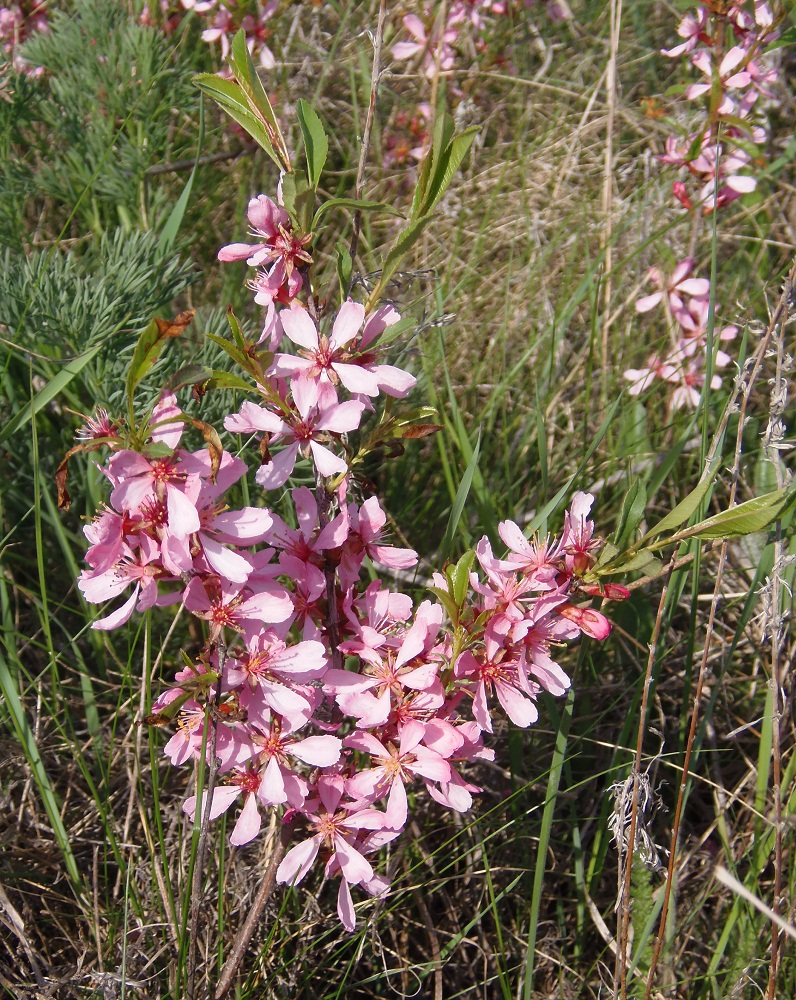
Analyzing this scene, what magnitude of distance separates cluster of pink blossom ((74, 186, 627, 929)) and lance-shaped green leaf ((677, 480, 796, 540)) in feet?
0.46

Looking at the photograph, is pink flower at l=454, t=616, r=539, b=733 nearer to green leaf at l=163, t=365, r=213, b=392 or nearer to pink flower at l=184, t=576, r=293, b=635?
pink flower at l=184, t=576, r=293, b=635

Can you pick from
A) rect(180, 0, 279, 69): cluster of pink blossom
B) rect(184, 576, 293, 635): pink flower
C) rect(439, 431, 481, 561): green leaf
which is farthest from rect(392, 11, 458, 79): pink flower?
rect(184, 576, 293, 635): pink flower

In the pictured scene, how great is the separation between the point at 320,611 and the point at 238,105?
0.70 m

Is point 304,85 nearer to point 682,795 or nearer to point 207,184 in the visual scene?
point 207,184

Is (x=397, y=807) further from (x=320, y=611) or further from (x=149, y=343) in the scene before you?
(x=149, y=343)

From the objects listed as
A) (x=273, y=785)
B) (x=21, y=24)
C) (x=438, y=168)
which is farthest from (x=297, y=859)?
(x=21, y=24)

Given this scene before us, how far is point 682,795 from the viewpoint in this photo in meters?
1.50

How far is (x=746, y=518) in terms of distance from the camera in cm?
115

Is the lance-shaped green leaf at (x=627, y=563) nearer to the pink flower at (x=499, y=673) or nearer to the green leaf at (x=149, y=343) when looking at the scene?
the pink flower at (x=499, y=673)

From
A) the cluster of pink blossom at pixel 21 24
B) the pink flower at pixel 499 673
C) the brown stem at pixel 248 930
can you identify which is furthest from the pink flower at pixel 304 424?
the cluster of pink blossom at pixel 21 24

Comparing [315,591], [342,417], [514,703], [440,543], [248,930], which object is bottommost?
[248,930]

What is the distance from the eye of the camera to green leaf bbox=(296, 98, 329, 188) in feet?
3.89

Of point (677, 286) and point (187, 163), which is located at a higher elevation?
point (187, 163)

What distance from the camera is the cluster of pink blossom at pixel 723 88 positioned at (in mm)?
2355
